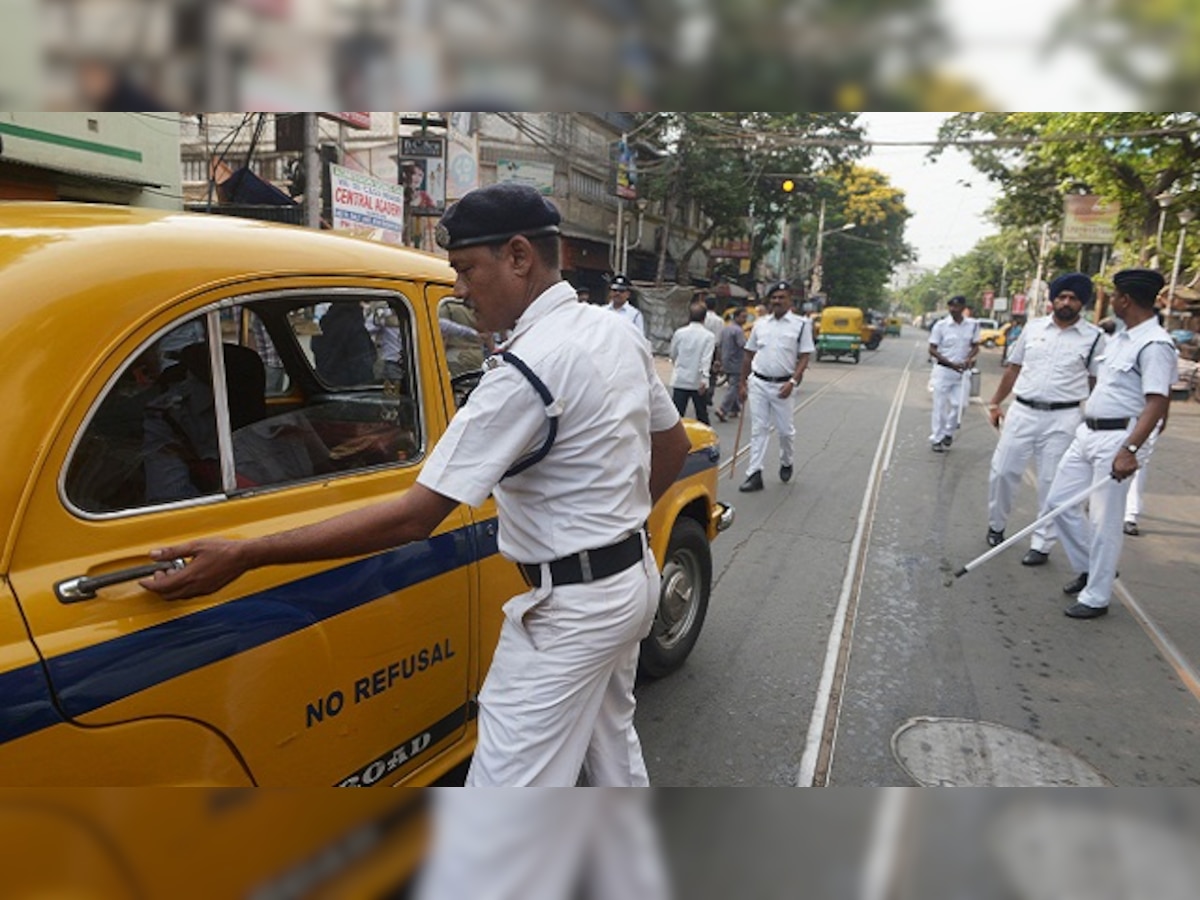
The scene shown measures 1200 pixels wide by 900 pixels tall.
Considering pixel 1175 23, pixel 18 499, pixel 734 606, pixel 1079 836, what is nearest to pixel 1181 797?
pixel 1079 836

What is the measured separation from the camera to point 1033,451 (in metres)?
5.79

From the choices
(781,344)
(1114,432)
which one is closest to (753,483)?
(781,344)

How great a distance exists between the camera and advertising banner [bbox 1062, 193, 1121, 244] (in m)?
20.3

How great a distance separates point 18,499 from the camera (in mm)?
1413

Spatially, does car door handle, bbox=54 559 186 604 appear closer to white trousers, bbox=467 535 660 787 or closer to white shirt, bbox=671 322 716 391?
white trousers, bbox=467 535 660 787

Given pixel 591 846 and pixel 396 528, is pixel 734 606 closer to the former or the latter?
pixel 396 528

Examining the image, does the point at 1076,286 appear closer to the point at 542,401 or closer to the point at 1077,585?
the point at 1077,585

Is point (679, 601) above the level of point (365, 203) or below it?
below

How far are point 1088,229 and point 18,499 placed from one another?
24.8 m

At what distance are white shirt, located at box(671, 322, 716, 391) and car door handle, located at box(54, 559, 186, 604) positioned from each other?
27.4 feet

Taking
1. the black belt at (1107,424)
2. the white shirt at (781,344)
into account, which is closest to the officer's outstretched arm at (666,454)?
the black belt at (1107,424)

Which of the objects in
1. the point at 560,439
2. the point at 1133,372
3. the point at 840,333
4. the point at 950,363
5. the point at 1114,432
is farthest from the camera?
the point at 840,333

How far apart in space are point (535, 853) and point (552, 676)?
26.5 inches

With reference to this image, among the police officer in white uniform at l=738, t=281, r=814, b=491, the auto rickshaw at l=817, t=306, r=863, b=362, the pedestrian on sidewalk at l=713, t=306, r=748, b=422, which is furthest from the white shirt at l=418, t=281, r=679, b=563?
the auto rickshaw at l=817, t=306, r=863, b=362
